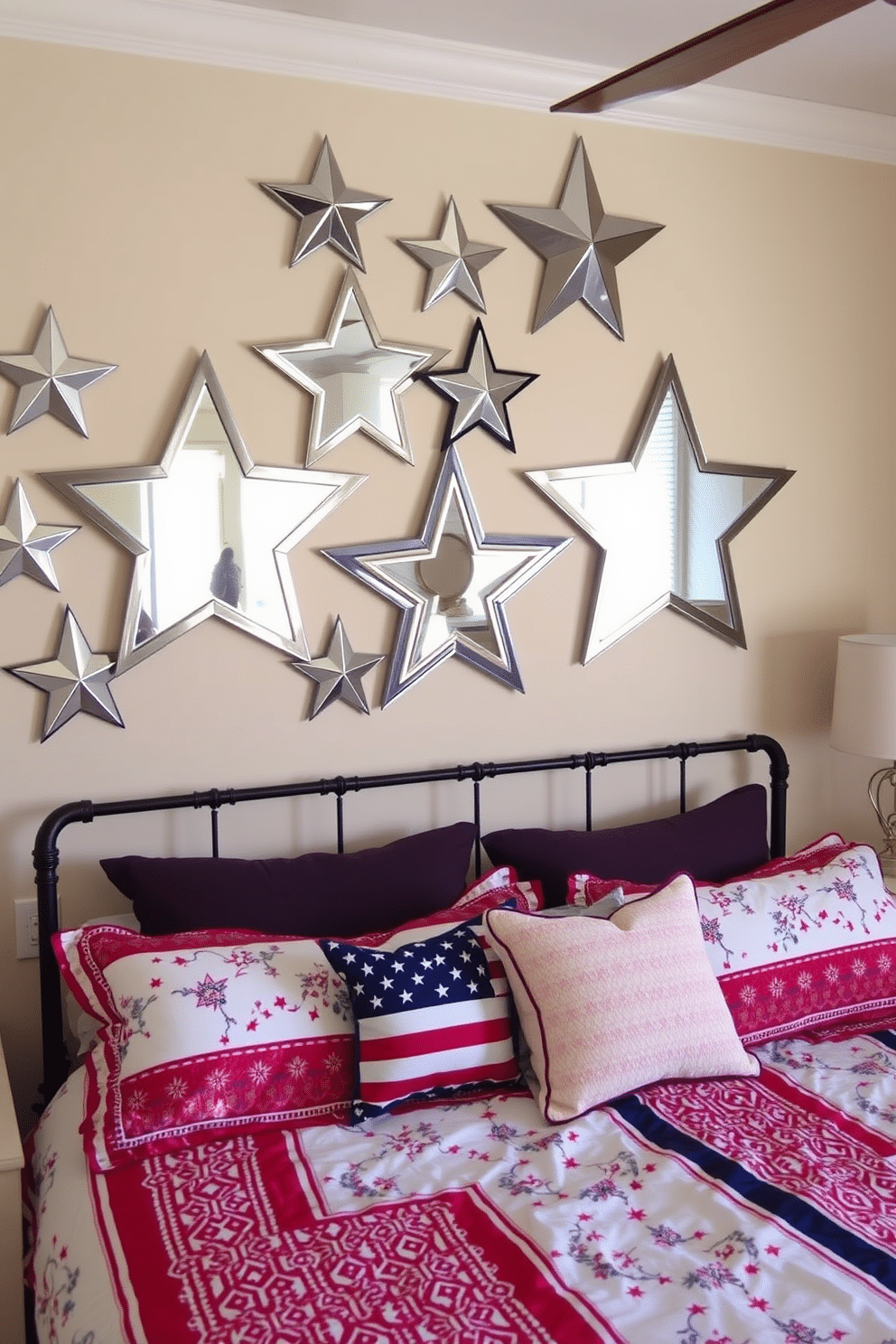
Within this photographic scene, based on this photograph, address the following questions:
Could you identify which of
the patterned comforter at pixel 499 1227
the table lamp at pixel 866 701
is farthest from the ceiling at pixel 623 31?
the patterned comforter at pixel 499 1227

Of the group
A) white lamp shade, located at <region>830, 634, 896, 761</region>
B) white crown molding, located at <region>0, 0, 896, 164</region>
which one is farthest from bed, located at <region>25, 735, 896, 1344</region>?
white crown molding, located at <region>0, 0, 896, 164</region>

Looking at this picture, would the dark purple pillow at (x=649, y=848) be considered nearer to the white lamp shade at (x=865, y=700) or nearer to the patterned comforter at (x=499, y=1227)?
the white lamp shade at (x=865, y=700)

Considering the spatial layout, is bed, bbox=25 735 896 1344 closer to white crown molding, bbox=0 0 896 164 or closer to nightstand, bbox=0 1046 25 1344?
nightstand, bbox=0 1046 25 1344

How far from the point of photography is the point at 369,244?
2420mm

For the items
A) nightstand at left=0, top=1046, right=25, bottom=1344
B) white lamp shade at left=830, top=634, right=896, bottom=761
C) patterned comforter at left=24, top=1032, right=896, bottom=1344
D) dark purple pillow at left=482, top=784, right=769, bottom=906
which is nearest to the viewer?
patterned comforter at left=24, top=1032, right=896, bottom=1344

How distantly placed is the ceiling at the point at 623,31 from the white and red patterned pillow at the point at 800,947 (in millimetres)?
1702

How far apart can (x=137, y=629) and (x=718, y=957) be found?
128 cm

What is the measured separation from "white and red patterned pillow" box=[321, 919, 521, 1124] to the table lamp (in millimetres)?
1131

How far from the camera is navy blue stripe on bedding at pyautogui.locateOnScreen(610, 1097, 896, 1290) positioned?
4.90 ft

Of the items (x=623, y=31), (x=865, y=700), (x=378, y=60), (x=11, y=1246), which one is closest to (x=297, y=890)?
(x=11, y=1246)

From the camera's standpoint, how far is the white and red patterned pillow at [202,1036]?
1821 mm

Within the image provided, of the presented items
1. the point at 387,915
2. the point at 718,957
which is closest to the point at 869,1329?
the point at 718,957

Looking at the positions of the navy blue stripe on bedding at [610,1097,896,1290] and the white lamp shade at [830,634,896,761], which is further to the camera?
the white lamp shade at [830,634,896,761]

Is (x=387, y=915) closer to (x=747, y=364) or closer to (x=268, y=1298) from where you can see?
(x=268, y=1298)
